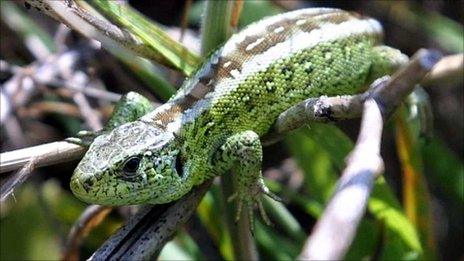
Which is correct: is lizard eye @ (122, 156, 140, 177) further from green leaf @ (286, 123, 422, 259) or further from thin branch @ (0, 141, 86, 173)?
green leaf @ (286, 123, 422, 259)

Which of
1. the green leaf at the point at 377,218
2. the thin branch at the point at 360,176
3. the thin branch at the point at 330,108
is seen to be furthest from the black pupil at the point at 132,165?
the thin branch at the point at 360,176

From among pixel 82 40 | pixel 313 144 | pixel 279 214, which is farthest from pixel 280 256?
pixel 82 40

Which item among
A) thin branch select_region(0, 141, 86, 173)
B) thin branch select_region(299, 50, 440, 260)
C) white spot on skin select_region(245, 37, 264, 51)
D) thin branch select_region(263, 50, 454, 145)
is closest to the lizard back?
white spot on skin select_region(245, 37, 264, 51)

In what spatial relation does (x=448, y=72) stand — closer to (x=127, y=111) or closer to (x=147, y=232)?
(x=127, y=111)

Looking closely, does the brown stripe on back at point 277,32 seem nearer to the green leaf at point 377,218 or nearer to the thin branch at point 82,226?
the green leaf at point 377,218

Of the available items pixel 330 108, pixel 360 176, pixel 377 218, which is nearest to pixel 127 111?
pixel 330 108

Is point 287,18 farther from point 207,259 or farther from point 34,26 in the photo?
point 34,26

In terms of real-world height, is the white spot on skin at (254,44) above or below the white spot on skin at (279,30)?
below
